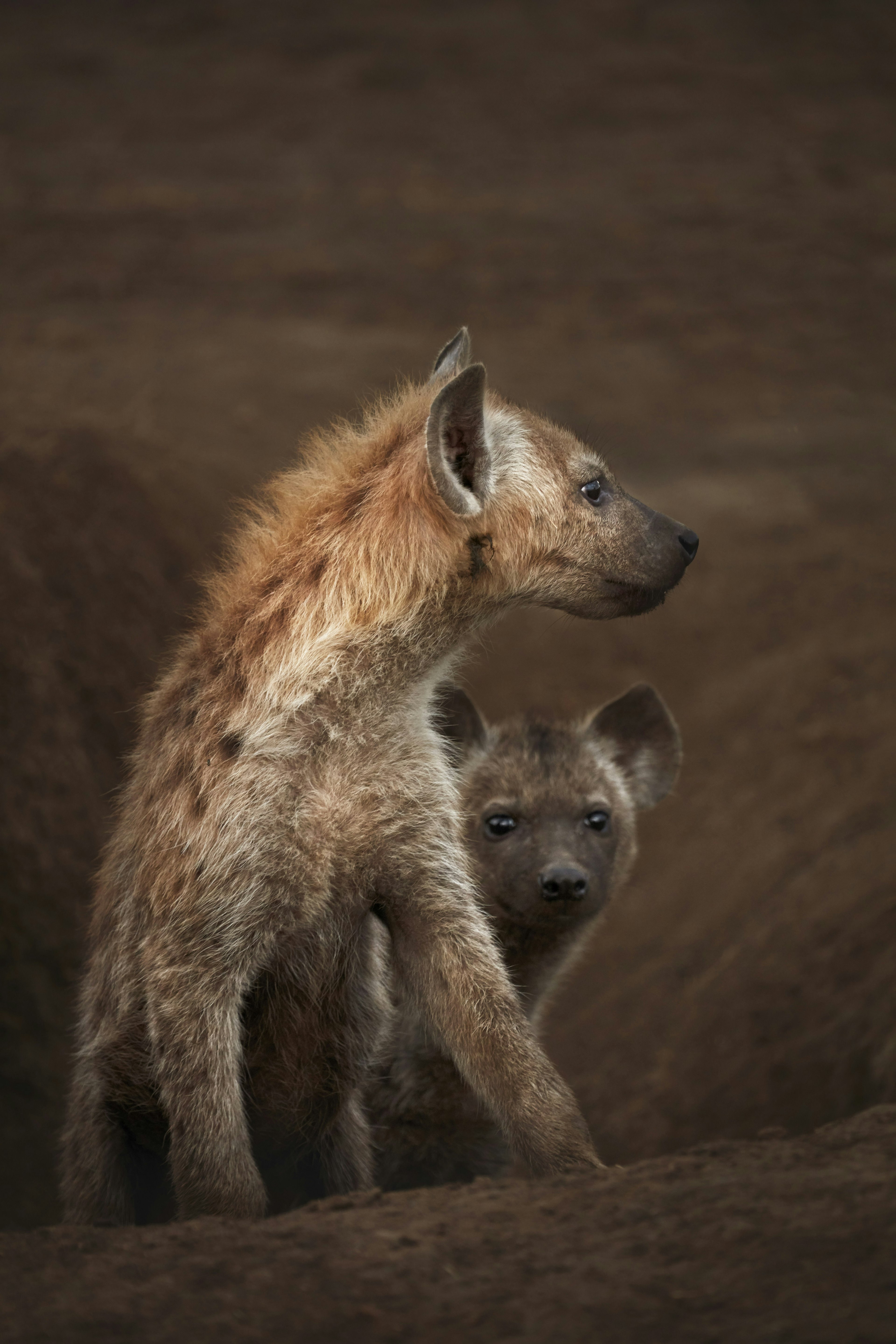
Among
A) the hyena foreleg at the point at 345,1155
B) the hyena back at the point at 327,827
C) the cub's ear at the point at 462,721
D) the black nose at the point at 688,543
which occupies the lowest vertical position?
the hyena foreleg at the point at 345,1155

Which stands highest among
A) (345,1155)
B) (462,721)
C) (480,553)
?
(462,721)

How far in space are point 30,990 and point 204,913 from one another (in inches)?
79.7

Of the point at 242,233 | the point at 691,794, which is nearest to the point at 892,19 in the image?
the point at 242,233

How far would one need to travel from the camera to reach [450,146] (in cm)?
839

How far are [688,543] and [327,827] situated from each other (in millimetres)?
1225

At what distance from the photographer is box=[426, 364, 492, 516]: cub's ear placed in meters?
2.74

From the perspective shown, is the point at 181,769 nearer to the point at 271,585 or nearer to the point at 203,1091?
the point at 271,585

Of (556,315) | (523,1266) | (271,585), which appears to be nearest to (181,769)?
(271,585)

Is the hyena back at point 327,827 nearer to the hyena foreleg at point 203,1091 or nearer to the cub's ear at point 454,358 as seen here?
the hyena foreleg at point 203,1091

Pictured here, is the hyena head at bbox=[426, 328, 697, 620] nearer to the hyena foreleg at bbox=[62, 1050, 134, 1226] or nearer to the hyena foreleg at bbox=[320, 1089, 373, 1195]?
the hyena foreleg at bbox=[320, 1089, 373, 1195]

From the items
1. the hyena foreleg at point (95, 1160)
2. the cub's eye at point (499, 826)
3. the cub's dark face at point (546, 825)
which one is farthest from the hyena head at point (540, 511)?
the hyena foreleg at point (95, 1160)

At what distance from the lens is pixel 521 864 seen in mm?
3816

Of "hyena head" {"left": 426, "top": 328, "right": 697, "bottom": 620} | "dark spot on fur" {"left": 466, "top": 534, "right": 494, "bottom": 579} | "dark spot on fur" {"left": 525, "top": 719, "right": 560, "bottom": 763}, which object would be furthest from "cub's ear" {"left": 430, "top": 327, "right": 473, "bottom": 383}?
"dark spot on fur" {"left": 525, "top": 719, "right": 560, "bottom": 763}

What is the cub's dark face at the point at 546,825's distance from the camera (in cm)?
369
